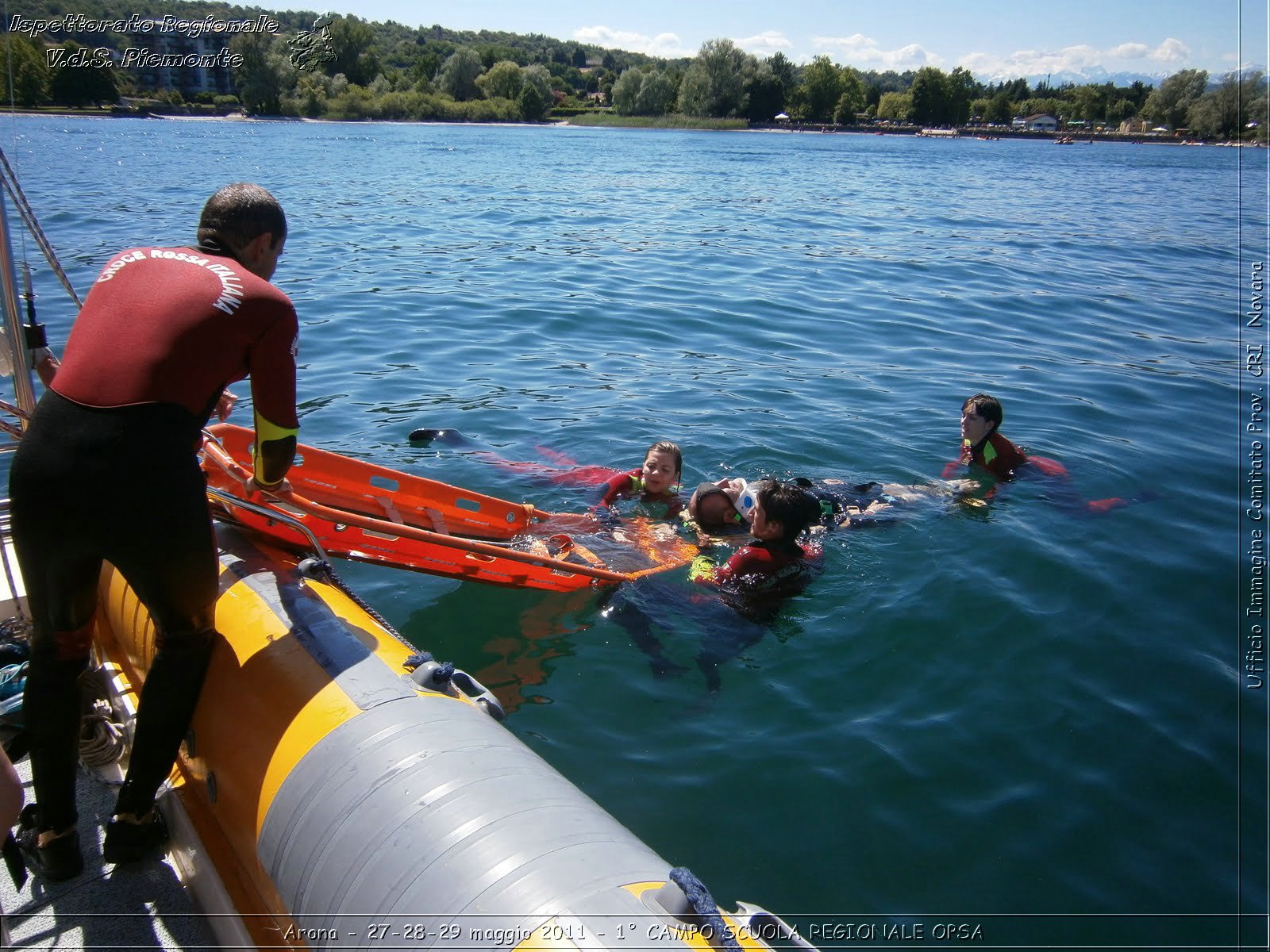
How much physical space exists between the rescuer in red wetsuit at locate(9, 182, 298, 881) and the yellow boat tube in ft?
0.61

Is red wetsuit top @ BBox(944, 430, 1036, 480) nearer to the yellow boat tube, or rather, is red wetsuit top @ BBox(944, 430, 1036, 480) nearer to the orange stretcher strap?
the orange stretcher strap

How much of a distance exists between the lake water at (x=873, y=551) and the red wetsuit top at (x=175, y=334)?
243 cm

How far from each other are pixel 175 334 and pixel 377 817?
1448mm

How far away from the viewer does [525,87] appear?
9350cm

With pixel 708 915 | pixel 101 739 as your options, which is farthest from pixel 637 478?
pixel 708 915

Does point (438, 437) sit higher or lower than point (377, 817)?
higher

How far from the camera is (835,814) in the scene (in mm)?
3908

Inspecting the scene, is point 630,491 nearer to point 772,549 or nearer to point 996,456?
point 772,549

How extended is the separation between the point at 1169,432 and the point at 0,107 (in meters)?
53.2

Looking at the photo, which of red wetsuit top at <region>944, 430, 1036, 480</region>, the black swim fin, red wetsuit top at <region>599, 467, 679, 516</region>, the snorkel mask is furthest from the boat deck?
red wetsuit top at <region>944, 430, 1036, 480</region>

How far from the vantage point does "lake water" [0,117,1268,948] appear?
376 cm

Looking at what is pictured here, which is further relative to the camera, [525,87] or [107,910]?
[525,87]

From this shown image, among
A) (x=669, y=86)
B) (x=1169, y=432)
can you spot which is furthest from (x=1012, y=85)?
(x=1169, y=432)

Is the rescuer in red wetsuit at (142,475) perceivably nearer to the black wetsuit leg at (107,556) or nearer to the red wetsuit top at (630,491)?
the black wetsuit leg at (107,556)
